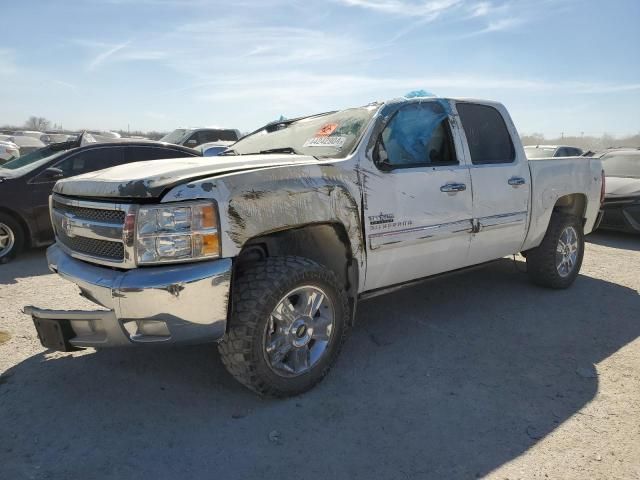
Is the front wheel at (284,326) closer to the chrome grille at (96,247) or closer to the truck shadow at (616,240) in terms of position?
the chrome grille at (96,247)

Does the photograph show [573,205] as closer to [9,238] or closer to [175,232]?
[175,232]

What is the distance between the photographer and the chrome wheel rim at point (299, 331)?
2.89m

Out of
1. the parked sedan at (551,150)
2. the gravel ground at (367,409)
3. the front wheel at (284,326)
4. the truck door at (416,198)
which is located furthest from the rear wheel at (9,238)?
the parked sedan at (551,150)

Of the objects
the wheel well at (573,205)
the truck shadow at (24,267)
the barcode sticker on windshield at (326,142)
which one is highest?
the barcode sticker on windshield at (326,142)

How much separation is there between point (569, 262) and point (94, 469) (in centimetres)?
482

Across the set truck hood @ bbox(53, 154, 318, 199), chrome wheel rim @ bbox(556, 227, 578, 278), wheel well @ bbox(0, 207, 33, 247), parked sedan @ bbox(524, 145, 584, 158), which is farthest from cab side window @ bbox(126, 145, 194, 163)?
parked sedan @ bbox(524, 145, 584, 158)

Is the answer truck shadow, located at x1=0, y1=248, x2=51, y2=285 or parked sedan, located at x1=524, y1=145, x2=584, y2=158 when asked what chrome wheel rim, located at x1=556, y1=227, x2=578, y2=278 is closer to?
truck shadow, located at x1=0, y1=248, x2=51, y2=285

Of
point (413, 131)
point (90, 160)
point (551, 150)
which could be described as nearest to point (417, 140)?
point (413, 131)

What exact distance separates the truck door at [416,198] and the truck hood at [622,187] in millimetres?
5622

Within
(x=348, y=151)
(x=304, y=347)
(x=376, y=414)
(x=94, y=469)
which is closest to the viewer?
(x=94, y=469)

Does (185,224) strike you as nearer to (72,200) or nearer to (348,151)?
(72,200)

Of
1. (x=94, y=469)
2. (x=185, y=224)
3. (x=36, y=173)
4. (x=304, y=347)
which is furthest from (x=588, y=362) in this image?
(x=36, y=173)

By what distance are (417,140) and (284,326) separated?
69.9 inches

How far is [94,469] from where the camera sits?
2297 millimetres
